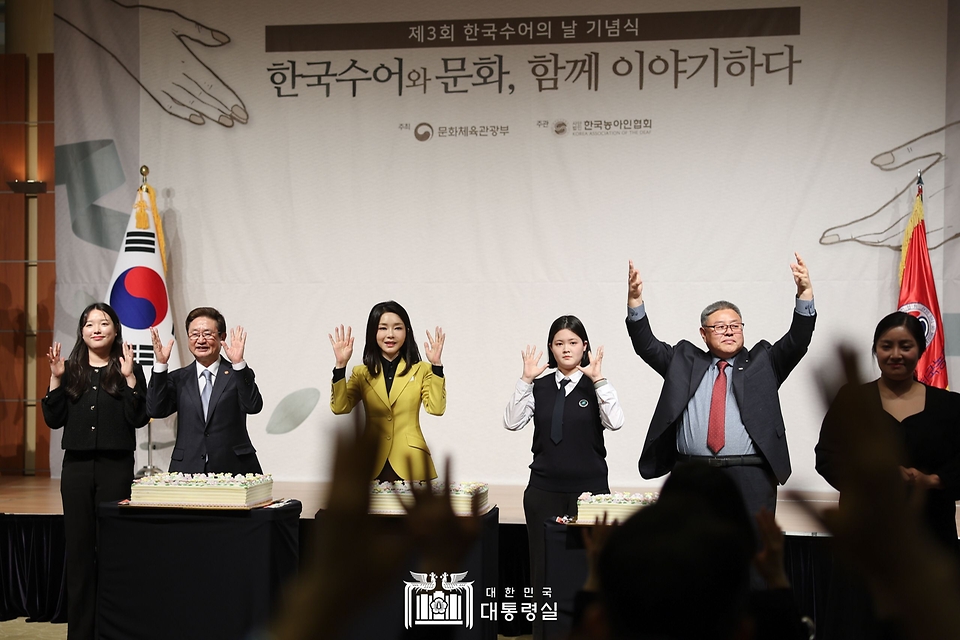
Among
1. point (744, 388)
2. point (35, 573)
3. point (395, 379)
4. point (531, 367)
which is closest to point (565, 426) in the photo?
point (531, 367)

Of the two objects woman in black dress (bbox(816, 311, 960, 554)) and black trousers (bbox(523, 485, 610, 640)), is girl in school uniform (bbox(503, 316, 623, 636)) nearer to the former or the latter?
black trousers (bbox(523, 485, 610, 640))

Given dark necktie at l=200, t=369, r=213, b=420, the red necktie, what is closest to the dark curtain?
dark necktie at l=200, t=369, r=213, b=420

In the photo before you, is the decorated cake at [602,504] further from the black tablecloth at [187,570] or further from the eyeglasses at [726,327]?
the black tablecloth at [187,570]

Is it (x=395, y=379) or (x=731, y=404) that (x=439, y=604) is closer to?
(x=395, y=379)

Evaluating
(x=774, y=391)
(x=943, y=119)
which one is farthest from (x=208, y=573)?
(x=943, y=119)

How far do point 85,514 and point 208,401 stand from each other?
68 centimetres

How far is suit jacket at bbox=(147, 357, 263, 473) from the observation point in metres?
3.95

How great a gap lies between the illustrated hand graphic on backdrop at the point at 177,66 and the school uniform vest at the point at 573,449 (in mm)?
4468

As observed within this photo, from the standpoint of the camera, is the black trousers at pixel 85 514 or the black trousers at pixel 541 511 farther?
the black trousers at pixel 85 514

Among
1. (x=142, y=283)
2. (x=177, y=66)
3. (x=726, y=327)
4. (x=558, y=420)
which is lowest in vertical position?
(x=558, y=420)

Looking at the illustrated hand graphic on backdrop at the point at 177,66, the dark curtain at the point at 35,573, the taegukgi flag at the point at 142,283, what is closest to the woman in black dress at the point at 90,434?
the dark curtain at the point at 35,573

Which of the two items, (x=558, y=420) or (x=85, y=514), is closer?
(x=558, y=420)

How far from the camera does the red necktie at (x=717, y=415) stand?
340 cm

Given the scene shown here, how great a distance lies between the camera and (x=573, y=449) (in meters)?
3.55
